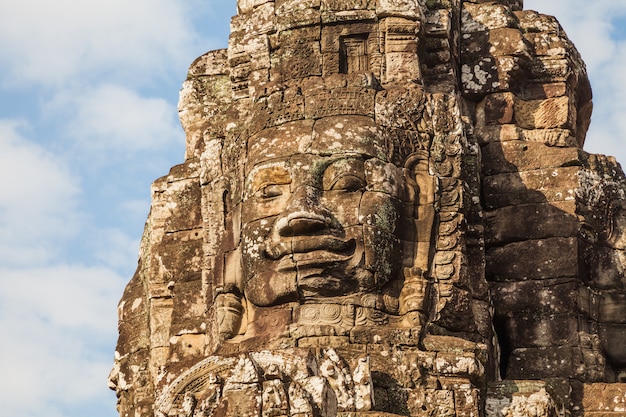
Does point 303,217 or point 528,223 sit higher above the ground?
point 528,223

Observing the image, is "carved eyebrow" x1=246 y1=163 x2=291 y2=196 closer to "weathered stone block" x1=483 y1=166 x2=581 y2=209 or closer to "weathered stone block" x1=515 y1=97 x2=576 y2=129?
"weathered stone block" x1=483 y1=166 x2=581 y2=209

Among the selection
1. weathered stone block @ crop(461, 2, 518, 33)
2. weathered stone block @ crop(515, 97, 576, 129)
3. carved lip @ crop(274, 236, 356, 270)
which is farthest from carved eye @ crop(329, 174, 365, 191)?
weathered stone block @ crop(461, 2, 518, 33)

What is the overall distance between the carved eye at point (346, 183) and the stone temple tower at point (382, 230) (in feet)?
0.07

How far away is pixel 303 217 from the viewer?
23.5 metres

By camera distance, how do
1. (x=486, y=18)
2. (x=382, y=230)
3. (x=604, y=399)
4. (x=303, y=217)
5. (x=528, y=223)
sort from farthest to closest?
(x=486, y=18) < (x=528, y=223) < (x=604, y=399) < (x=382, y=230) < (x=303, y=217)

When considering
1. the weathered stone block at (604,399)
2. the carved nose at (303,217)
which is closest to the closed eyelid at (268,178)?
the carved nose at (303,217)

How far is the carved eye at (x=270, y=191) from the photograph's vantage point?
950 inches

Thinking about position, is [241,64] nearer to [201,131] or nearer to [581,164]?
[201,131]

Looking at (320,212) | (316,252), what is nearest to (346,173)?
(320,212)

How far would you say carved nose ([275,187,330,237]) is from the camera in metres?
23.5

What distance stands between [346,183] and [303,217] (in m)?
0.72

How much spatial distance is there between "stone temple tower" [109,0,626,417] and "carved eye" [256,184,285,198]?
39 millimetres

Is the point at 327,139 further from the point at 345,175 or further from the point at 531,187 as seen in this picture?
the point at 531,187

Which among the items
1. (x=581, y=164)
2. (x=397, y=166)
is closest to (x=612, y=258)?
(x=581, y=164)
